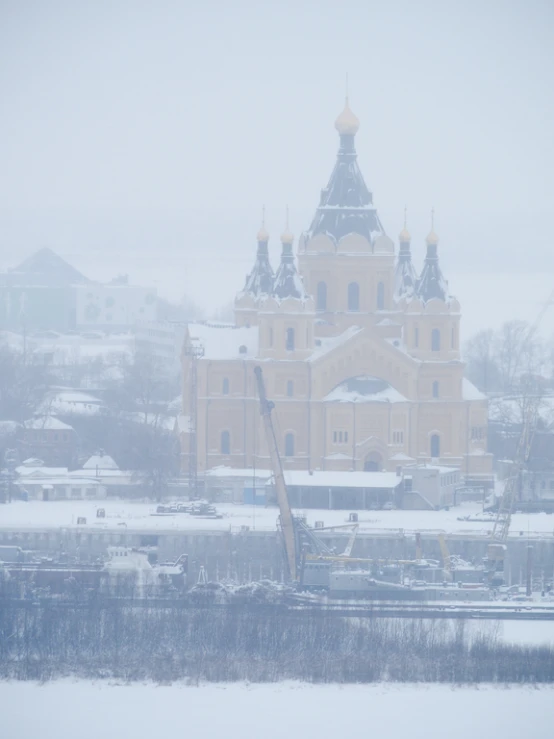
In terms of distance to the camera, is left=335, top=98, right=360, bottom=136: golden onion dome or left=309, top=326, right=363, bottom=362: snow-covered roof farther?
left=335, top=98, right=360, bottom=136: golden onion dome

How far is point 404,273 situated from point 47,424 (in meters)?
10.0

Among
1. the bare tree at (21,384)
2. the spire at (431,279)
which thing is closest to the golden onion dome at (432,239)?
the spire at (431,279)

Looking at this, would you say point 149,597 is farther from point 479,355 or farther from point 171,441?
point 479,355

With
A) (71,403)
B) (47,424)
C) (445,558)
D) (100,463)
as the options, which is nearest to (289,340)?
(100,463)

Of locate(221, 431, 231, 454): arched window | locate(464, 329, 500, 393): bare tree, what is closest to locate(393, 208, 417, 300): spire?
locate(221, 431, 231, 454): arched window

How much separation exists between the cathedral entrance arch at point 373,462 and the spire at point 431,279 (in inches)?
157

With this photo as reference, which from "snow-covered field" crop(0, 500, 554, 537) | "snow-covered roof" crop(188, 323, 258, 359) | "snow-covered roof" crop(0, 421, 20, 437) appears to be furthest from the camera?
"snow-covered roof" crop(0, 421, 20, 437)

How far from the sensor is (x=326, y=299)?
212 feet

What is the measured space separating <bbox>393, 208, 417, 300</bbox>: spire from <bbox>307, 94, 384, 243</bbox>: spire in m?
1.42

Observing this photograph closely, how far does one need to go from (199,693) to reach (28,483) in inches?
771

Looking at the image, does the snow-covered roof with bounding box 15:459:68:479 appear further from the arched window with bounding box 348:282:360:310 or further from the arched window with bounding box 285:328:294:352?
the arched window with bounding box 348:282:360:310

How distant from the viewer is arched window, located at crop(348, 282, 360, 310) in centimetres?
6444

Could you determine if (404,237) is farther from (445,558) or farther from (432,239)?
(445,558)

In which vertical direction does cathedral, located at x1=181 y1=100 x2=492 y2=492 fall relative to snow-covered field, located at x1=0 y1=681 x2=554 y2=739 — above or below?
above
